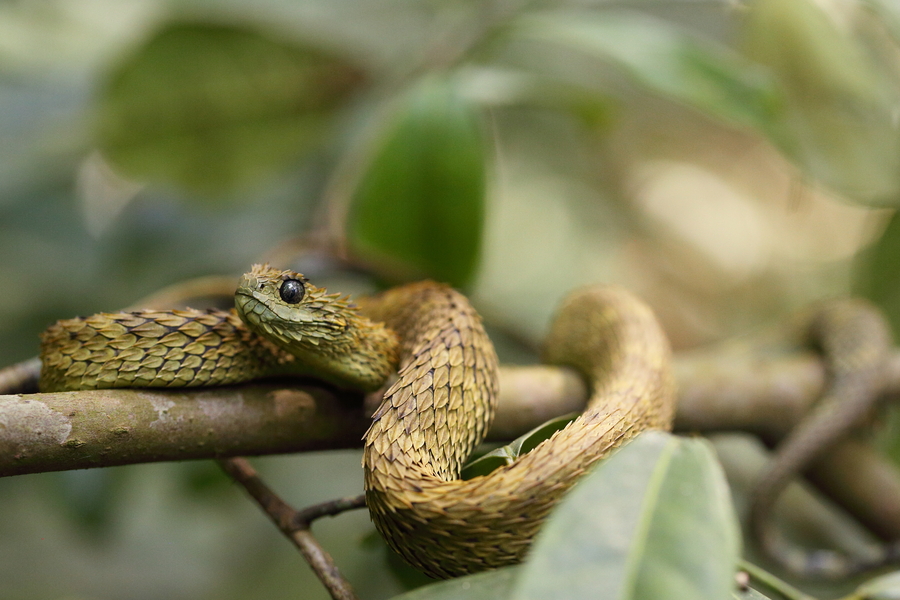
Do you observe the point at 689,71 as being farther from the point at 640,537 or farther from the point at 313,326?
the point at 640,537

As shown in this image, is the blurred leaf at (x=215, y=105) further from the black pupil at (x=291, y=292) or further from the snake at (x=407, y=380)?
the black pupil at (x=291, y=292)

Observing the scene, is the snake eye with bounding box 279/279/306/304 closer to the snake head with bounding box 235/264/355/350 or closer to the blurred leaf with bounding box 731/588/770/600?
the snake head with bounding box 235/264/355/350

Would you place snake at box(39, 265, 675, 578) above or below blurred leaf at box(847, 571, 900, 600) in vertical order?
above

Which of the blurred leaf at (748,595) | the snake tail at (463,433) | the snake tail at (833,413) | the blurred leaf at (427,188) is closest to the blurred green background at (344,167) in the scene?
the blurred leaf at (427,188)

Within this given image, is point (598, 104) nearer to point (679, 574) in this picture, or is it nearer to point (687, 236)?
point (687, 236)

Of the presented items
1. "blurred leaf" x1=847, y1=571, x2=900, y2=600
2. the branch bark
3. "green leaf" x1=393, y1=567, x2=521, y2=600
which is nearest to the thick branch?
the branch bark

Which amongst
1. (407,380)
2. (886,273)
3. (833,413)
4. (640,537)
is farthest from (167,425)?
(886,273)
